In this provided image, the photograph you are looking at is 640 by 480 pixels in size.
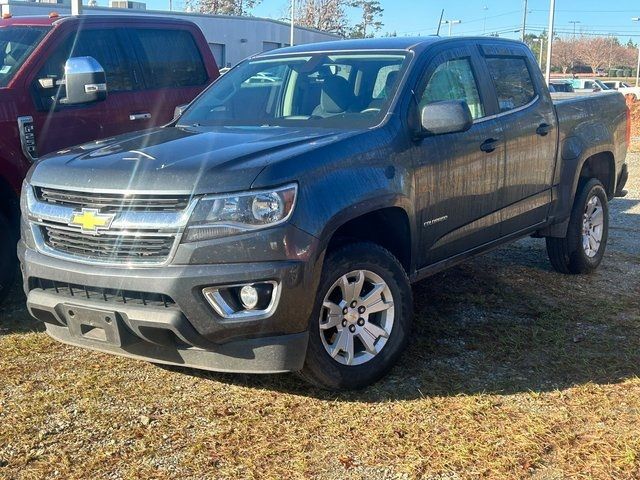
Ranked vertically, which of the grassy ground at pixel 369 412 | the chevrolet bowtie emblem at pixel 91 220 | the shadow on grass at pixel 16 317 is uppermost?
the chevrolet bowtie emblem at pixel 91 220

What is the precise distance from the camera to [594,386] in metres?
4.18

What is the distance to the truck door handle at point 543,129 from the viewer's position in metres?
5.55

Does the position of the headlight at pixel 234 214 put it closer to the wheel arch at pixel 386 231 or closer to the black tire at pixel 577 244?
the wheel arch at pixel 386 231

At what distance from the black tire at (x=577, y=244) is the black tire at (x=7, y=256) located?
4.17m

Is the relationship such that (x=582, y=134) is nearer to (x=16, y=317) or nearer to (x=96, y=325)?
(x=96, y=325)

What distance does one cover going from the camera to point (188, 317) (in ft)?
11.4

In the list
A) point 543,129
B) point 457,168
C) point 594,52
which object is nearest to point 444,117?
point 457,168

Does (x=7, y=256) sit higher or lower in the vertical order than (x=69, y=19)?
lower

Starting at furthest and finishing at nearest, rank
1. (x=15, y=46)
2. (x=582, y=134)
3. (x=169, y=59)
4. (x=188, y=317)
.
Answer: (x=169, y=59) → (x=582, y=134) → (x=15, y=46) → (x=188, y=317)

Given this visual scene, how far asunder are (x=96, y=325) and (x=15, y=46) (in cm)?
308

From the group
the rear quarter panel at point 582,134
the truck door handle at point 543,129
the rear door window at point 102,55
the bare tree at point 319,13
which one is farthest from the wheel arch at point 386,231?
→ the bare tree at point 319,13

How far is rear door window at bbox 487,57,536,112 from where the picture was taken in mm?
5336

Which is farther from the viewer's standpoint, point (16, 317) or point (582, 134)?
point (582, 134)

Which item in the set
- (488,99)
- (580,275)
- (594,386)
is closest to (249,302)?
(594,386)
